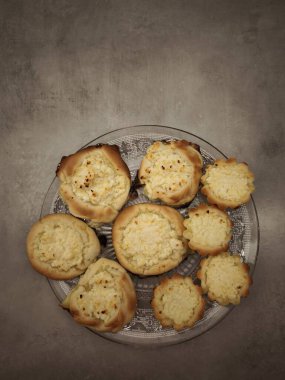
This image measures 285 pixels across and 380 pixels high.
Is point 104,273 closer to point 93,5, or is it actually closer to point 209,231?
point 209,231

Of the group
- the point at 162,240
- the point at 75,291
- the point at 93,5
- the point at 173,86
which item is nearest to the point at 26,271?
the point at 75,291

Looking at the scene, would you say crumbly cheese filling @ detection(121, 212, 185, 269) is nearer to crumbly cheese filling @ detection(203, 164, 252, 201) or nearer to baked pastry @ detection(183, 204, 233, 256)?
baked pastry @ detection(183, 204, 233, 256)

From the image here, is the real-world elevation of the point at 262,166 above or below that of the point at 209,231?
above

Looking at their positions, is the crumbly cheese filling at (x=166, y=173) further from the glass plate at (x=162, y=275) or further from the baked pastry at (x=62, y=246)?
the baked pastry at (x=62, y=246)

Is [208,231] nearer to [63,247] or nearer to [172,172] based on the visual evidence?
[172,172]

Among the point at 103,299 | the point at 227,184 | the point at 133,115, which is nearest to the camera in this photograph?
the point at 103,299

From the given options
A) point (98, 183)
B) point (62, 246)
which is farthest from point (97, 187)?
point (62, 246)

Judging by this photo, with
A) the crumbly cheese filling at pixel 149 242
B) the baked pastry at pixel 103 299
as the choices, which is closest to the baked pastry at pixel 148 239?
the crumbly cheese filling at pixel 149 242
